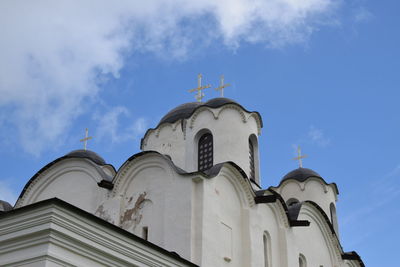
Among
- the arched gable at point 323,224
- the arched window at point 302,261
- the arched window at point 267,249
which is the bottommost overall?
the arched window at point 267,249

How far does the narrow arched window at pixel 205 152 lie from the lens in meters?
15.8

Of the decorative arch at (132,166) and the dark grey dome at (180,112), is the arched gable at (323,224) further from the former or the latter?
the decorative arch at (132,166)

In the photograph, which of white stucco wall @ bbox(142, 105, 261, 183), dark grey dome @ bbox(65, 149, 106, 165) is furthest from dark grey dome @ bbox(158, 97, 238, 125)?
dark grey dome @ bbox(65, 149, 106, 165)

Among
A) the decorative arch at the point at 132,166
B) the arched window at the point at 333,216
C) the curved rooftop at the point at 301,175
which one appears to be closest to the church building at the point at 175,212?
the decorative arch at the point at 132,166

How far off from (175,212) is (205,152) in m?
4.00

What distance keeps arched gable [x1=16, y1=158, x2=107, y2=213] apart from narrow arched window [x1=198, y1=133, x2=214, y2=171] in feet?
9.87

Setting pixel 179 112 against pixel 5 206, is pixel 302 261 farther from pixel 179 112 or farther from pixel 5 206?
pixel 5 206

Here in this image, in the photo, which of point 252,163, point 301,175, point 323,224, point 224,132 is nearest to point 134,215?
point 224,132

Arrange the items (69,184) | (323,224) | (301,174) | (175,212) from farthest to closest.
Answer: (301,174), (323,224), (69,184), (175,212)

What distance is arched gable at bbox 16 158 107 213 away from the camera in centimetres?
1398

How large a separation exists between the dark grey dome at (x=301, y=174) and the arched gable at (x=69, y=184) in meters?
8.84

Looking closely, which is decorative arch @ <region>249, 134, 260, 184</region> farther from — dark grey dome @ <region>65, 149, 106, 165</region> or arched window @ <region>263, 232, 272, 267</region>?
dark grey dome @ <region>65, 149, 106, 165</region>

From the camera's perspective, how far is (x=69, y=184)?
14.5 metres

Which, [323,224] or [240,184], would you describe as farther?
[323,224]
